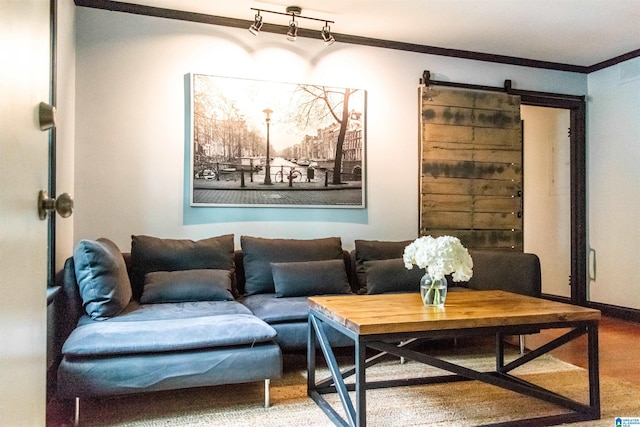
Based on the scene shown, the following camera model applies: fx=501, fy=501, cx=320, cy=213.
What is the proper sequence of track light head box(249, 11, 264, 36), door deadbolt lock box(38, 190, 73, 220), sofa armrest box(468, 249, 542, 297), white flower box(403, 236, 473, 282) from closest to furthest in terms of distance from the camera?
door deadbolt lock box(38, 190, 73, 220) < white flower box(403, 236, 473, 282) < sofa armrest box(468, 249, 542, 297) < track light head box(249, 11, 264, 36)

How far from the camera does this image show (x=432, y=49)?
4.43 m

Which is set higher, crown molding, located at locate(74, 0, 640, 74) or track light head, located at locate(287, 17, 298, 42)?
crown molding, located at locate(74, 0, 640, 74)

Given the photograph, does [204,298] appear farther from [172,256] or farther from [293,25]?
[293,25]

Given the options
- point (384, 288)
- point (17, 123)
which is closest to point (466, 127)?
point (384, 288)

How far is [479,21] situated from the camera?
3.87 m

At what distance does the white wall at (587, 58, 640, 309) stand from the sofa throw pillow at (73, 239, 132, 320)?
14.4ft

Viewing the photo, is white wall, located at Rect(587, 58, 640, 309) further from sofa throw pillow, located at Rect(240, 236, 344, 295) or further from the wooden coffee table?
sofa throw pillow, located at Rect(240, 236, 344, 295)

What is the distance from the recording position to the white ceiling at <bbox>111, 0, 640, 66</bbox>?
357 centimetres

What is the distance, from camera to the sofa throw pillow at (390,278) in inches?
136

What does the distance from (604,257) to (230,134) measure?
3762 mm

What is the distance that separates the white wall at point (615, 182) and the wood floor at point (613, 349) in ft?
1.45

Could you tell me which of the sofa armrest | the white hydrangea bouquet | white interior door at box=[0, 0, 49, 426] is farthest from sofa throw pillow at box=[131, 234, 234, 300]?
white interior door at box=[0, 0, 49, 426]

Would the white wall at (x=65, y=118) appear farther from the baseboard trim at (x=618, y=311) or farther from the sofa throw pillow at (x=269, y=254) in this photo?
the baseboard trim at (x=618, y=311)

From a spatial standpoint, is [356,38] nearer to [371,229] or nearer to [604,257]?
[371,229]
